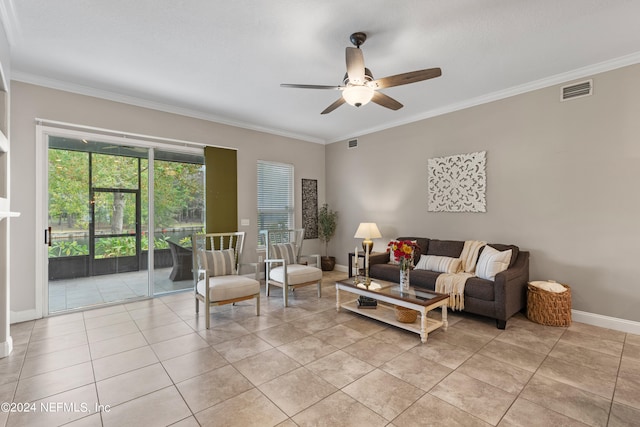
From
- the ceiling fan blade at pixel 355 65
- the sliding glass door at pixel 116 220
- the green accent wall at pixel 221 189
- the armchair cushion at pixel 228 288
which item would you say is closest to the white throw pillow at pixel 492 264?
the ceiling fan blade at pixel 355 65

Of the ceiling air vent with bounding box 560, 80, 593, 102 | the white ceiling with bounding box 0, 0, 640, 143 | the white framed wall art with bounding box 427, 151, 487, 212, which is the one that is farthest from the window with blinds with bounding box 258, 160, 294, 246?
the ceiling air vent with bounding box 560, 80, 593, 102

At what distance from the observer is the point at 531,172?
382 cm

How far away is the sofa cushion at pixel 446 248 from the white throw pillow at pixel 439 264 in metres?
0.17

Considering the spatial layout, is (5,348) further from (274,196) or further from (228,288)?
(274,196)

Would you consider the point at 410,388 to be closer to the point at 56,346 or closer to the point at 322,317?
the point at 322,317

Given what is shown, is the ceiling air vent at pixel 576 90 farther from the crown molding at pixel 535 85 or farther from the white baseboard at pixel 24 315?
the white baseboard at pixel 24 315

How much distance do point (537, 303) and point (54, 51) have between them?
19.6 feet

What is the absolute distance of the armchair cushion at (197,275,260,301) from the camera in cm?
340

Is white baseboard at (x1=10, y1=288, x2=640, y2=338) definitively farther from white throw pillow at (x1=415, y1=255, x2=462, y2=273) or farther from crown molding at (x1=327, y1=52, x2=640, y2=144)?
crown molding at (x1=327, y1=52, x2=640, y2=144)

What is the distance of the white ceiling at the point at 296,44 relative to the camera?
2.36 m

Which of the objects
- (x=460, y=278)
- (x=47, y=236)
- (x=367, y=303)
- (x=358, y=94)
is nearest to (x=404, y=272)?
(x=367, y=303)

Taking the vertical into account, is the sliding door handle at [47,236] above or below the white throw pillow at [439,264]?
above

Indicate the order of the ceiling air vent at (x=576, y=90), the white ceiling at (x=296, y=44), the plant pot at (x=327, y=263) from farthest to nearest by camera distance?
the plant pot at (x=327, y=263) < the ceiling air vent at (x=576, y=90) < the white ceiling at (x=296, y=44)

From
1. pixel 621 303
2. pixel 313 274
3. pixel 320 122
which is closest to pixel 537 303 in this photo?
pixel 621 303
